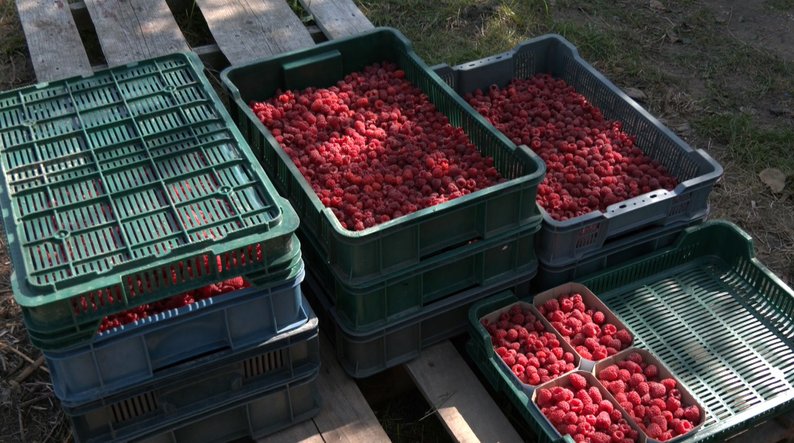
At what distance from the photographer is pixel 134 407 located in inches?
99.6

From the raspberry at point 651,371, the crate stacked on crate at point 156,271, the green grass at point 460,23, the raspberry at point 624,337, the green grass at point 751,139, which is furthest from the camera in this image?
the green grass at point 460,23

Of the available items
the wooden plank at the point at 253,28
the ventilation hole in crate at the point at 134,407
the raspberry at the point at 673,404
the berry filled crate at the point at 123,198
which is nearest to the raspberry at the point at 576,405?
the raspberry at the point at 673,404

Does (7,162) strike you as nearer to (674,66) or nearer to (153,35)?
(153,35)

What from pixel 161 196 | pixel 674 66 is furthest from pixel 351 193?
pixel 674 66

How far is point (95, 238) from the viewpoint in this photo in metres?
2.40

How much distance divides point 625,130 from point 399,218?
1483mm

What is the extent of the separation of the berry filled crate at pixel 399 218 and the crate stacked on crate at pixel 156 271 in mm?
237

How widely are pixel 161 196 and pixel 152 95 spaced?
578 millimetres

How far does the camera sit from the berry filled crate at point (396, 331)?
2922 millimetres

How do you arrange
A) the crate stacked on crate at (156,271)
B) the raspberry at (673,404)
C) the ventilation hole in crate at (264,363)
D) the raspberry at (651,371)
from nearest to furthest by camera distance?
the crate stacked on crate at (156,271) < the ventilation hole in crate at (264,363) < the raspberry at (673,404) < the raspberry at (651,371)

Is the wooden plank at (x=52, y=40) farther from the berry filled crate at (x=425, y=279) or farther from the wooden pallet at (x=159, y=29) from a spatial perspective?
the berry filled crate at (x=425, y=279)

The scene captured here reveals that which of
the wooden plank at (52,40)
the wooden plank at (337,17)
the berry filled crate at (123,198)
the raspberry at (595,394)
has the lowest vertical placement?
the raspberry at (595,394)

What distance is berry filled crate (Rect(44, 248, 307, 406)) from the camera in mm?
2352

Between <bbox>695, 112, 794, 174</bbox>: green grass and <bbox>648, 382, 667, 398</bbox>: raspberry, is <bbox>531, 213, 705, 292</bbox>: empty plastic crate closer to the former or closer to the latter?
<bbox>648, 382, 667, 398</bbox>: raspberry
